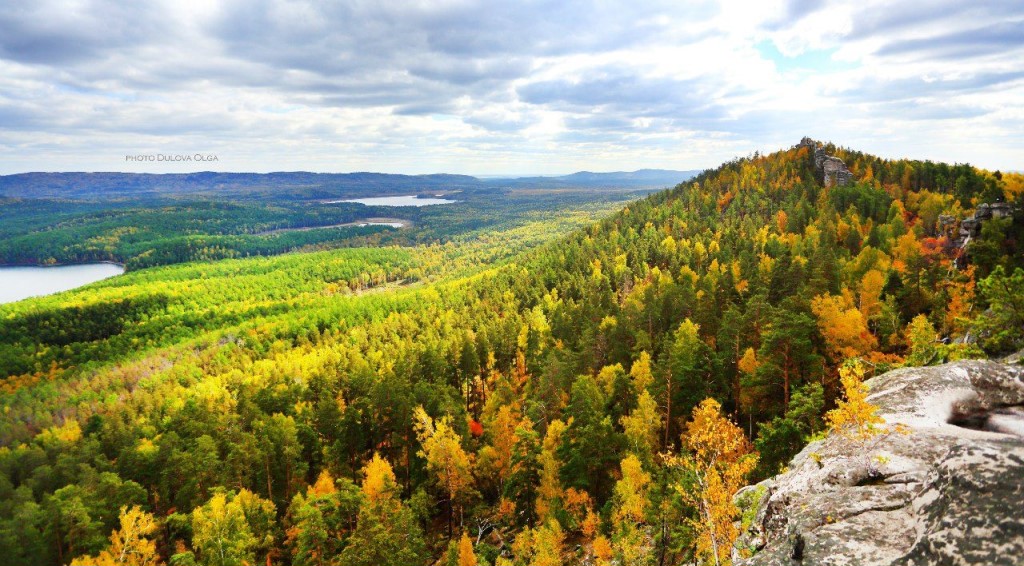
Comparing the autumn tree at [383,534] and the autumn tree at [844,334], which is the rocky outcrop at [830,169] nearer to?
the autumn tree at [844,334]

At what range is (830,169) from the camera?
141 m

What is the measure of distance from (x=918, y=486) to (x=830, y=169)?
511 feet

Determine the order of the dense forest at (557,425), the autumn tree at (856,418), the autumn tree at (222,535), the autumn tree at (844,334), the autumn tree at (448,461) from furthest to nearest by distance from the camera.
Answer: the autumn tree at (448,461), the autumn tree at (844,334), the autumn tree at (222,535), the dense forest at (557,425), the autumn tree at (856,418)

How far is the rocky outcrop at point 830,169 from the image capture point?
135 metres

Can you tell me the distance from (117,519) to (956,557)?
65000 millimetres

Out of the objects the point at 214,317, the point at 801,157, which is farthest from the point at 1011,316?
the point at 214,317

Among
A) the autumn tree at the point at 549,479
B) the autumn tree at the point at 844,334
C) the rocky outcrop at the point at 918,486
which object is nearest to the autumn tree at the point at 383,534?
the autumn tree at the point at 549,479

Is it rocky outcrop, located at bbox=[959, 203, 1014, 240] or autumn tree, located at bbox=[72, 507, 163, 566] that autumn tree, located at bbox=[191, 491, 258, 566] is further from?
rocky outcrop, located at bbox=[959, 203, 1014, 240]

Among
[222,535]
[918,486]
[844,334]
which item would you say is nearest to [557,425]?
[844,334]

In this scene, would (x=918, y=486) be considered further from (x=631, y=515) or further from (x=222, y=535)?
(x=222, y=535)

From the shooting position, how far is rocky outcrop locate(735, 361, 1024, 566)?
30.5 ft

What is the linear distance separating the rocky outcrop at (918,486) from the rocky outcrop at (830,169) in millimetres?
138595

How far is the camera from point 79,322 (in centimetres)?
18738

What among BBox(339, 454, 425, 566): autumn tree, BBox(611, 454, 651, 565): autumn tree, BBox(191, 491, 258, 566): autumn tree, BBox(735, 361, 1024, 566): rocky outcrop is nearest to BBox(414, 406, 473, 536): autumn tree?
BBox(339, 454, 425, 566): autumn tree
